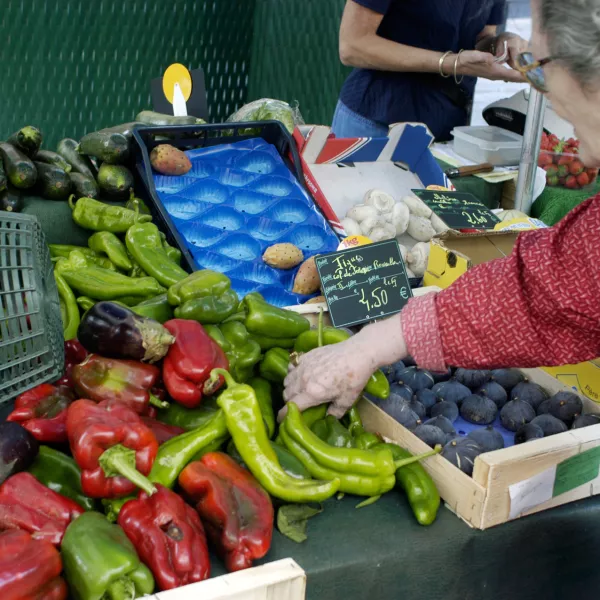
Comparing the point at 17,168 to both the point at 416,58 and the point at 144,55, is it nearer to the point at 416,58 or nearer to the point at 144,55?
the point at 416,58

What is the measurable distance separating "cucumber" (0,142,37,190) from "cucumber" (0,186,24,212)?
1.2 inches

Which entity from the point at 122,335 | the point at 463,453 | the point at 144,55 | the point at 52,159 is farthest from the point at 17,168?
the point at 144,55

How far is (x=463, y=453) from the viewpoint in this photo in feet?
5.74

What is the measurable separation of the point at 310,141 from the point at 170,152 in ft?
2.06

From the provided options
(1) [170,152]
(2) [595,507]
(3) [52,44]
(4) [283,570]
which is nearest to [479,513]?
(2) [595,507]

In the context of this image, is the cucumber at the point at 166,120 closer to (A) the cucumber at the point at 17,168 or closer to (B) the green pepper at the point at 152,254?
(A) the cucumber at the point at 17,168

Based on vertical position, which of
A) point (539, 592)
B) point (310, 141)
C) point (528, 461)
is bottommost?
point (539, 592)

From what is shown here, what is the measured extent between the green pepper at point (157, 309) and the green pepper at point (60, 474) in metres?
0.50

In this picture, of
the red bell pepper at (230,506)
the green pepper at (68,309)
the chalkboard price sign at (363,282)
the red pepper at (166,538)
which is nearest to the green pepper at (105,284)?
the green pepper at (68,309)

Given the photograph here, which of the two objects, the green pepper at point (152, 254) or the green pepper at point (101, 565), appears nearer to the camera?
the green pepper at point (101, 565)

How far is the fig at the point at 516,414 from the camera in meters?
2.03

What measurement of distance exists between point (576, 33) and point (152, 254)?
5.18ft

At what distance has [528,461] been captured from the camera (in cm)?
160

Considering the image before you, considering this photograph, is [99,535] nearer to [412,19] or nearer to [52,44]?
[412,19]
